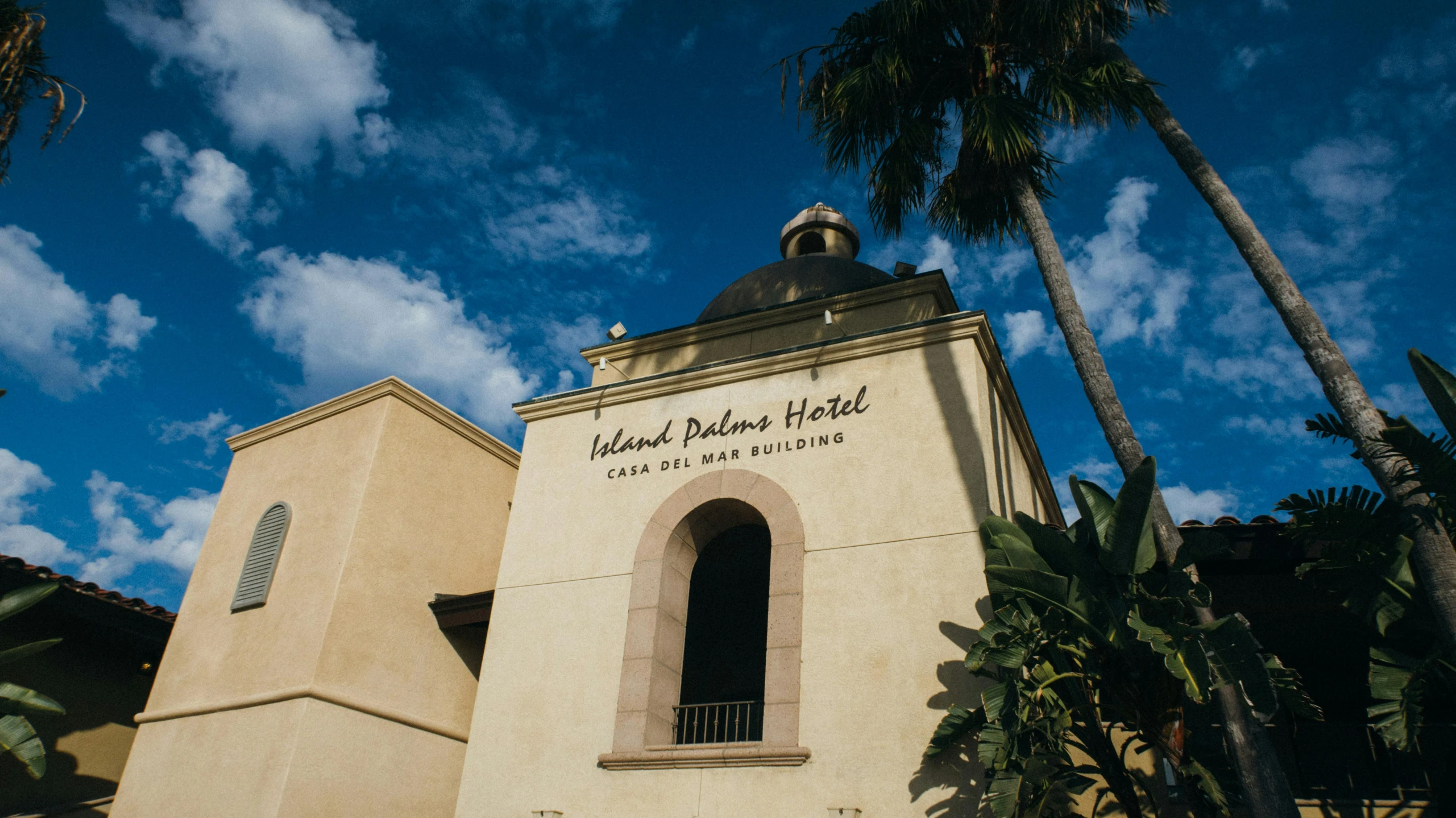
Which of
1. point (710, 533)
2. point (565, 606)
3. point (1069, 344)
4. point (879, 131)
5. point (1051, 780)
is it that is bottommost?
point (1051, 780)

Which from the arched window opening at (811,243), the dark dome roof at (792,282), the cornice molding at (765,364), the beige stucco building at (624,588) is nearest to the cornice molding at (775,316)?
the beige stucco building at (624,588)

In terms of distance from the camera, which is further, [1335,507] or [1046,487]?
[1046,487]

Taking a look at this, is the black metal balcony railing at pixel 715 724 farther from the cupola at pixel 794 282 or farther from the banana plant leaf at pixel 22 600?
the banana plant leaf at pixel 22 600

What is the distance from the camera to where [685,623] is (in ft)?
38.2

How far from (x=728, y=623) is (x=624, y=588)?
15.1 feet

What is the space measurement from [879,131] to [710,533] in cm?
569

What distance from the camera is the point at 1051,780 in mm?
8133

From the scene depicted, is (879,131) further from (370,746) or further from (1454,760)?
(370,746)

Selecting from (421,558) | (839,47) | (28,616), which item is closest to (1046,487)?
(839,47)

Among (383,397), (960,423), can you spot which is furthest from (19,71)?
(960,423)

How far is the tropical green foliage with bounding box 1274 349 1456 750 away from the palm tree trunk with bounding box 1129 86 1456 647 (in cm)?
10

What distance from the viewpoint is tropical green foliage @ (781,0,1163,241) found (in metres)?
11.6

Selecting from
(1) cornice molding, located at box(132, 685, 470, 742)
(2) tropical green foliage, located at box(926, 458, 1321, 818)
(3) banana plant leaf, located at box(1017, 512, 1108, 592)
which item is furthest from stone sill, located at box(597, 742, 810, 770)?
(3) banana plant leaf, located at box(1017, 512, 1108, 592)

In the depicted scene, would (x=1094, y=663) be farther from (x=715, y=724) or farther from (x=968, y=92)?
(x=968, y=92)
